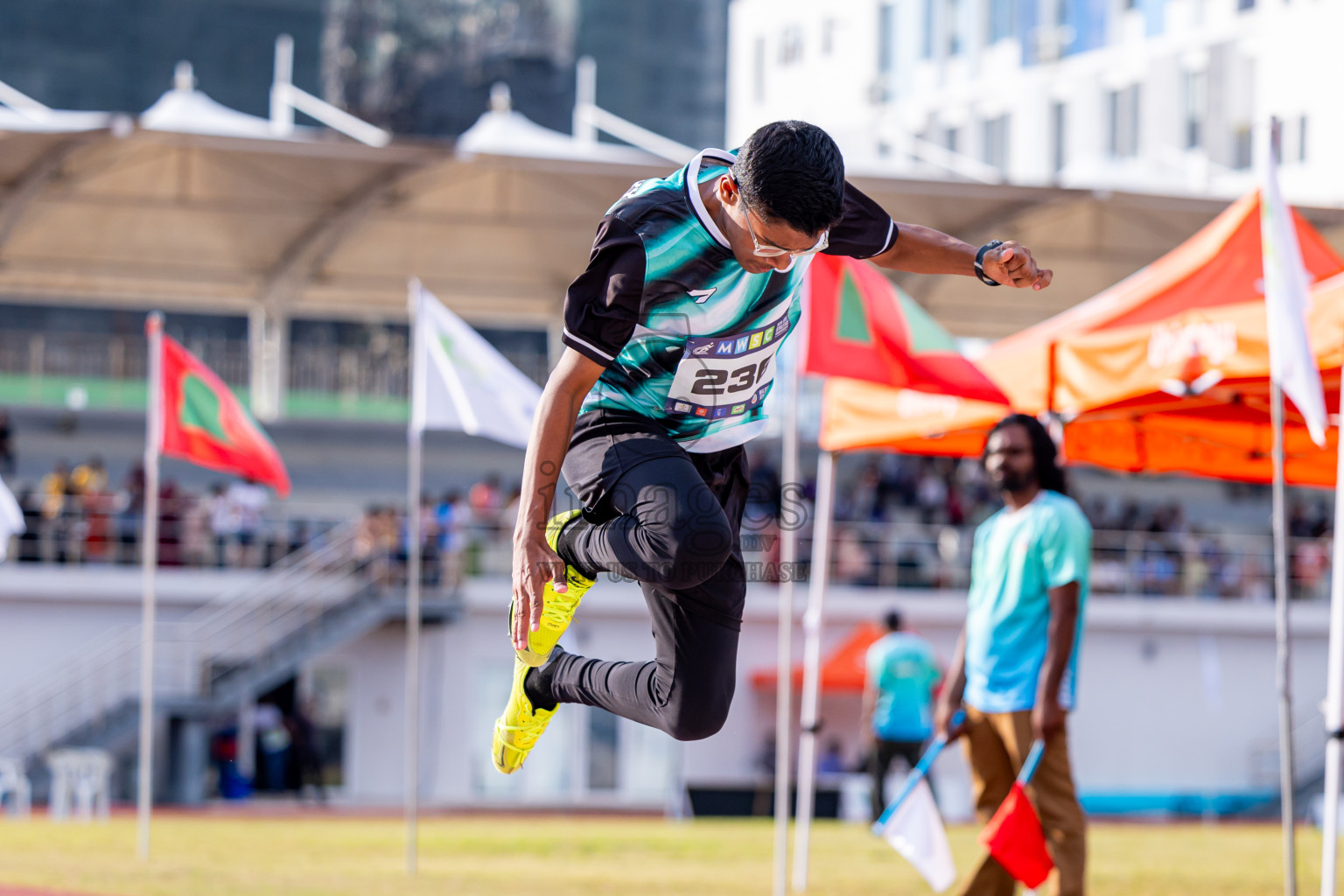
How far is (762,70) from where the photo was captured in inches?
2293

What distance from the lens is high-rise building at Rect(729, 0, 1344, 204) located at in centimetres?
3972

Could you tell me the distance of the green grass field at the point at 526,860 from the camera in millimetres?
10383

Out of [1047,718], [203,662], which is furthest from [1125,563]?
[1047,718]

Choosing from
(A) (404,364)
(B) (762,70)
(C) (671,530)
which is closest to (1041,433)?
(C) (671,530)

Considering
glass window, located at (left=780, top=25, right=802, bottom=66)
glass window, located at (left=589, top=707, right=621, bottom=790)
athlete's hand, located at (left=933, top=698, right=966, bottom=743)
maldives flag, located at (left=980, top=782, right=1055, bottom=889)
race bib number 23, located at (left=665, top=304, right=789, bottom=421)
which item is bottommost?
glass window, located at (left=589, top=707, right=621, bottom=790)

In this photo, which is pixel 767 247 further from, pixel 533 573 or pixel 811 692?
pixel 811 692

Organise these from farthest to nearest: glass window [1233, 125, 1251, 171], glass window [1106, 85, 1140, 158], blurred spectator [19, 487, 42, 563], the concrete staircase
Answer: glass window [1106, 85, 1140, 158]
glass window [1233, 125, 1251, 171]
blurred spectator [19, 487, 42, 563]
the concrete staircase

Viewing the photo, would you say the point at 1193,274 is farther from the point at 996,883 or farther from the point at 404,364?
the point at 404,364

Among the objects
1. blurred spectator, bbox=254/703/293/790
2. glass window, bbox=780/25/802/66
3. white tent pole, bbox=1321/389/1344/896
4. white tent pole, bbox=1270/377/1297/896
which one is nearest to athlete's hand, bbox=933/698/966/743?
white tent pole, bbox=1270/377/1297/896

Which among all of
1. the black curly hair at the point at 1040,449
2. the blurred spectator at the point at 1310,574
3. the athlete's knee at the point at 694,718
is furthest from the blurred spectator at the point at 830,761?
the athlete's knee at the point at 694,718

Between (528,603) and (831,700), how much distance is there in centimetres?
2349

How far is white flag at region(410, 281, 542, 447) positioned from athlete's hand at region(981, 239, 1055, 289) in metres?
6.11

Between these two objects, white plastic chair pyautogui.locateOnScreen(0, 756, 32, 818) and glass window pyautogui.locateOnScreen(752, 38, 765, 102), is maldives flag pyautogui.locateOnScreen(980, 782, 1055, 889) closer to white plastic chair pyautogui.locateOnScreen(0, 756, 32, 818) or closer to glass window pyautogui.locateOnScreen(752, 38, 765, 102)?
white plastic chair pyautogui.locateOnScreen(0, 756, 32, 818)

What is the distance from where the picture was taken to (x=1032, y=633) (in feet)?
24.4
